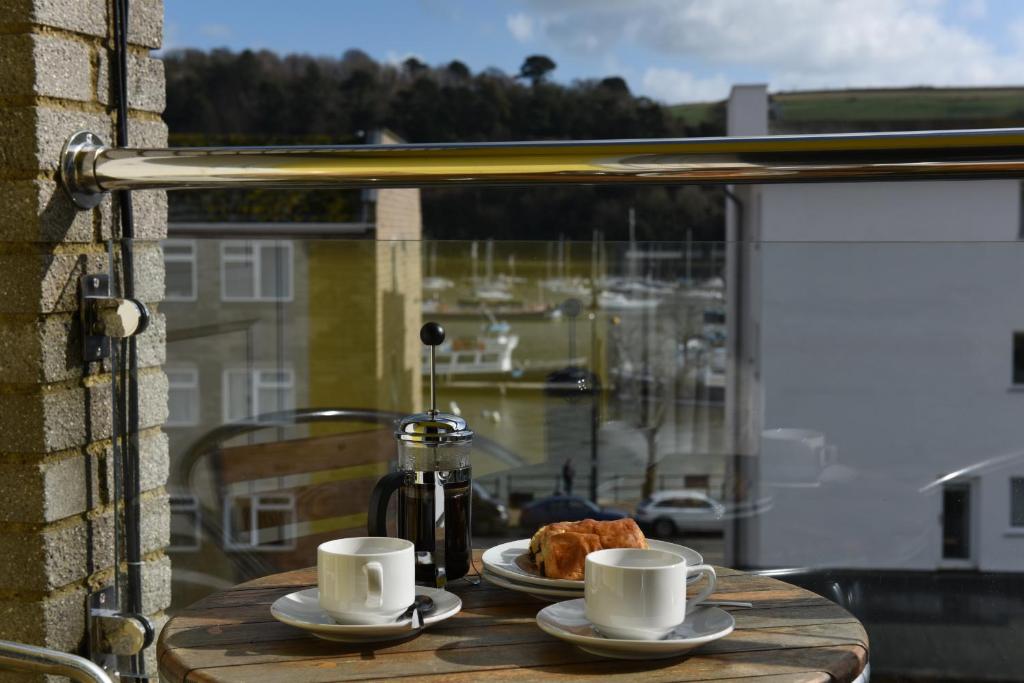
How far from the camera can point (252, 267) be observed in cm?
224

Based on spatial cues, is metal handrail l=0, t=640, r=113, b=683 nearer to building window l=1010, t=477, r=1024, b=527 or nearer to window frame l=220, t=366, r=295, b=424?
window frame l=220, t=366, r=295, b=424

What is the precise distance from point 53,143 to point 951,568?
4.21 feet

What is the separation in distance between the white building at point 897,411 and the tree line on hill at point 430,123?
844 inches

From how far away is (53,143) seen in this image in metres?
1.38

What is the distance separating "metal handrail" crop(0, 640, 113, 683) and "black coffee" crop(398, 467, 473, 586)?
12.3 inches

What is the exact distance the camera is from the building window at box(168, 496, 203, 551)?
158cm

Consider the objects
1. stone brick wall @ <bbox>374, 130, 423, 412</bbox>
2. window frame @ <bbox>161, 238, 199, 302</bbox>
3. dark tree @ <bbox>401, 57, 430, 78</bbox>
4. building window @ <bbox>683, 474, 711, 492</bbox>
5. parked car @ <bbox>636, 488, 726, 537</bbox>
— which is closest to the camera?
window frame @ <bbox>161, 238, 199, 302</bbox>

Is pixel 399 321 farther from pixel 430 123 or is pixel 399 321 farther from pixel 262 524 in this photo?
pixel 430 123

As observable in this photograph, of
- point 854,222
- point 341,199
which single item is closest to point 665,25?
point 854,222

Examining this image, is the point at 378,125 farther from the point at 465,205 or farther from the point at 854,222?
the point at 854,222

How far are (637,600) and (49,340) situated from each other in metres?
0.88

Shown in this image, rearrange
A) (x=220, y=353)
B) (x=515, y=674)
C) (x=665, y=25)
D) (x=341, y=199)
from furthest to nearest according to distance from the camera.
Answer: (x=665, y=25) → (x=341, y=199) → (x=220, y=353) → (x=515, y=674)

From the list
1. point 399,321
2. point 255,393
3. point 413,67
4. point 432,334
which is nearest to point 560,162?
point 432,334

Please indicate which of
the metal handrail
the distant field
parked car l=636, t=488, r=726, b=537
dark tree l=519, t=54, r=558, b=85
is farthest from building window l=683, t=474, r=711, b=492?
dark tree l=519, t=54, r=558, b=85
